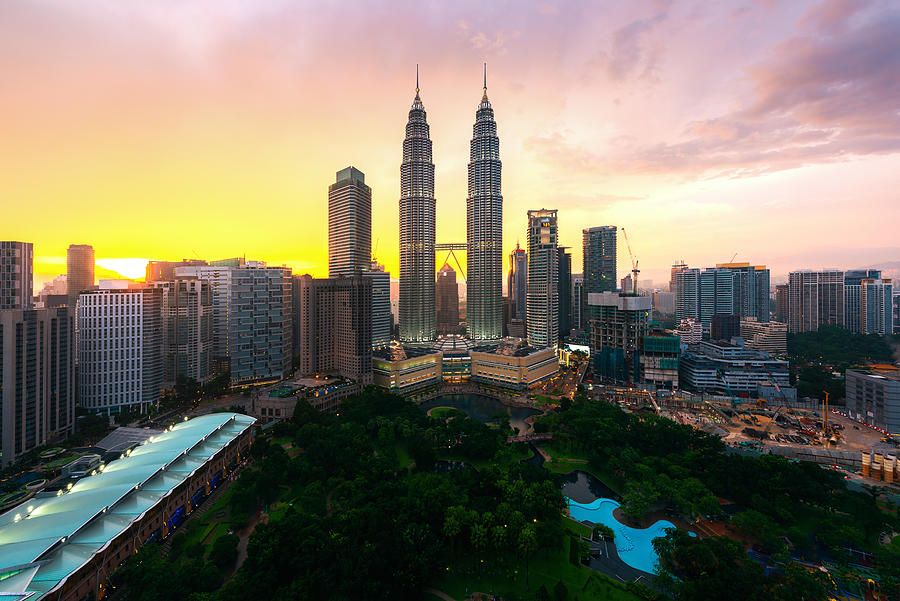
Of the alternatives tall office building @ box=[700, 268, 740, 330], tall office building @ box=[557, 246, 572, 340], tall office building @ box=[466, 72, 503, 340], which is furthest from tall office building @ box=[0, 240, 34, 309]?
tall office building @ box=[700, 268, 740, 330]

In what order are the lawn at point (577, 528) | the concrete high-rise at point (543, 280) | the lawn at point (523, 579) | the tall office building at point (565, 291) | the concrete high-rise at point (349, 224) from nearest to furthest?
the lawn at point (523, 579)
the lawn at point (577, 528)
the concrete high-rise at point (349, 224)
the concrete high-rise at point (543, 280)
the tall office building at point (565, 291)

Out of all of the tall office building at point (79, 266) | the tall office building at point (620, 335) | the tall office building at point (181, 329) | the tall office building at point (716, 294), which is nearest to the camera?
the tall office building at point (181, 329)

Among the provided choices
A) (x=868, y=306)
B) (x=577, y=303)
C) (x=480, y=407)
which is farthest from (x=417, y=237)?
(x=868, y=306)

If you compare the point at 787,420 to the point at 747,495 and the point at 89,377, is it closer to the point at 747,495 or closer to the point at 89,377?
the point at 747,495

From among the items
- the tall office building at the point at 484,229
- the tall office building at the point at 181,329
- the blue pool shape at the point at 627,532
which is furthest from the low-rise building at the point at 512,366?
the tall office building at the point at 181,329

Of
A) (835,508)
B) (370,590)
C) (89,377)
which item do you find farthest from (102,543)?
(835,508)

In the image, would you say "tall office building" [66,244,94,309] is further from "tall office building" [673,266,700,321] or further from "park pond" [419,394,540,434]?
"tall office building" [673,266,700,321]

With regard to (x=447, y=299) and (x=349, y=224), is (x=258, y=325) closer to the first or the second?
(x=349, y=224)

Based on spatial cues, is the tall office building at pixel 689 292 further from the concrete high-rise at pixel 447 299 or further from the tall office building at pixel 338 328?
the tall office building at pixel 338 328
